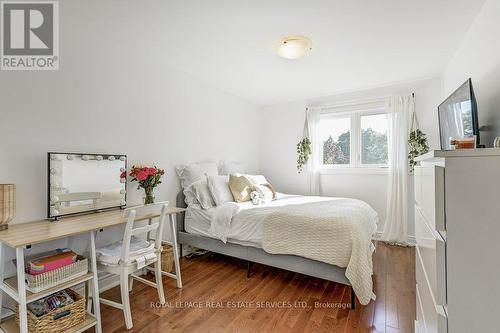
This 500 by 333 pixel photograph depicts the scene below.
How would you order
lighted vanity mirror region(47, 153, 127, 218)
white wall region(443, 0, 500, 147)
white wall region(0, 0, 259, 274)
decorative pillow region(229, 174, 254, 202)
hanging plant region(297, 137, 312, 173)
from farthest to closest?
hanging plant region(297, 137, 312, 173) → decorative pillow region(229, 174, 254, 202) → lighted vanity mirror region(47, 153, 127, 218) → white wall region(0, 0, 259, 274) → white wall region(443, 0, 500, 147)

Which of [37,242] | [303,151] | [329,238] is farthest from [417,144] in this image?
[37,242]

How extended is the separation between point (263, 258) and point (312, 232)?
638 mm

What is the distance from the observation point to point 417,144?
3.40 metres

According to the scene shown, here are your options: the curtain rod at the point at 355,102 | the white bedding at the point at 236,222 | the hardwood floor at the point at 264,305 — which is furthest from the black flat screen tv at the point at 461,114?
the curtain rod at the point at 355,102

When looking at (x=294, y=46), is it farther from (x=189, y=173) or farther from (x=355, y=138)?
(x=355, y=138)

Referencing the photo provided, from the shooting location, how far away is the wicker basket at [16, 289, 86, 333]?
57.6 inches

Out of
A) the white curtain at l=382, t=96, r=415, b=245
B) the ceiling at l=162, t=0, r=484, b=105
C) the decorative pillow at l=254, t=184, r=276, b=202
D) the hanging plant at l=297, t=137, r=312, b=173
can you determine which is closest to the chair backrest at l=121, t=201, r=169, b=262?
the decorative pillow at l=254, t=184, r=276, b=202

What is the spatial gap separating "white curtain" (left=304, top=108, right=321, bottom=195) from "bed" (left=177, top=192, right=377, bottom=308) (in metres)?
1.55

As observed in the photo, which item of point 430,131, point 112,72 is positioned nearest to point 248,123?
point 112,72

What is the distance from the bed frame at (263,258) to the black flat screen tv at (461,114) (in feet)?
4.48

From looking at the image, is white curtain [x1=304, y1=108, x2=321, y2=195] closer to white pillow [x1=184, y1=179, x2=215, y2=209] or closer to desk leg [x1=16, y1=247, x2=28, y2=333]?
white pillow [x1=184, y1=179, x2=215, y2=209]

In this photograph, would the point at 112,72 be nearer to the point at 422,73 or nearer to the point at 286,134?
the point at 286,134

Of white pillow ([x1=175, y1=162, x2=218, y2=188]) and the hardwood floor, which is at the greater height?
white pillow ([x1=175, y1=162, x2=218, y2=188])

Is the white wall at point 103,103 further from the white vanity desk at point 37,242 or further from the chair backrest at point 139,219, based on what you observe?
the chair backrest at point 139,219
